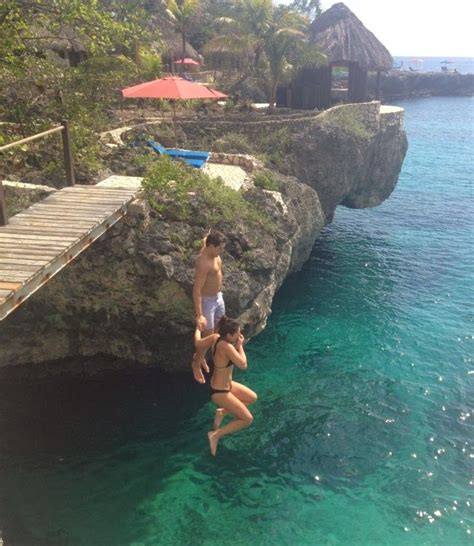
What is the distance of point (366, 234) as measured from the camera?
29.5m

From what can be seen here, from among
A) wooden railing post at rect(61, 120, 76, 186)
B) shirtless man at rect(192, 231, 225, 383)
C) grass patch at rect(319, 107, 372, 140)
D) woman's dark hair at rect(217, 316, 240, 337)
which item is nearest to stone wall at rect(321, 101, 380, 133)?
grass patch at rect(319, 107, 372, 140)

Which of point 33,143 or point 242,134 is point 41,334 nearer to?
point 33,143

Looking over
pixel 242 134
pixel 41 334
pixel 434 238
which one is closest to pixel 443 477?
pixel 41 334

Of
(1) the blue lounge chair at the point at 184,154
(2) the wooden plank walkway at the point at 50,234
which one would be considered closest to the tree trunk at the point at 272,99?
(1) the blue lounge chair at the point at 184,154

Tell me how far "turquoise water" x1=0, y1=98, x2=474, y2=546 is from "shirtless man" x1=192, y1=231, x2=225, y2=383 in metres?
3.78

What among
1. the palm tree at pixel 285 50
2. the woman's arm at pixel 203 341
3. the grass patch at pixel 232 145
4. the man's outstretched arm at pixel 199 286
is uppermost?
the palm tree at pixel 285 50

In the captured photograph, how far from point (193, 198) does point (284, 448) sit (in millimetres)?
7136

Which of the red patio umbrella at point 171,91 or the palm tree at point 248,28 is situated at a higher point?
the palm tree at point 248,28

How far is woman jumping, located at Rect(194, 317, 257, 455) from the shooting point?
8305 mm

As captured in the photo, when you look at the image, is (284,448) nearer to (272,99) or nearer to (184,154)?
(184,154)

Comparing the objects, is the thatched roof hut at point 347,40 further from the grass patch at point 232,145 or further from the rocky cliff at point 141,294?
the rocky cliff at point 141,294

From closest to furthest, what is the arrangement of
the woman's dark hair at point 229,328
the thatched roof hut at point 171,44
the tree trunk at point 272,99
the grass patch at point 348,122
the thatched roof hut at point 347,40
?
the woman's dark hair at point 229,328 < the grass patch at point 348,122 < the tree trunk at point 272,99 < the thatched roof hut at point 347,40 < the thatched roof hut at point 171,44

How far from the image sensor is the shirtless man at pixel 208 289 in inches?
352

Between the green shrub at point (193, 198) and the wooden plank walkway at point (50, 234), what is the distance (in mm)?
1259
